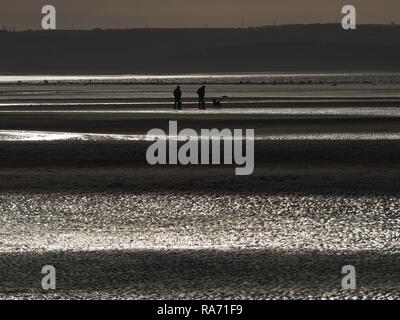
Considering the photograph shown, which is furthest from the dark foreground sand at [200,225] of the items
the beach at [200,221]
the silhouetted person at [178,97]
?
the silhouetted person at [178,97]

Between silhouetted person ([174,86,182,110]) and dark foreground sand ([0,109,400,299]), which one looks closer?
dark foreground sand ([0,109,400,299])

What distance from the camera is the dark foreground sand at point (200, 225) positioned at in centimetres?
1430

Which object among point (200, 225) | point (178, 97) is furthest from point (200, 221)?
point (178, 97)

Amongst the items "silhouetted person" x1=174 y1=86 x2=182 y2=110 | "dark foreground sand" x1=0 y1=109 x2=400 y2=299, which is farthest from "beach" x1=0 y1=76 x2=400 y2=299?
"silhouetted person" x1=174 y1=86 x2=182 y2=110

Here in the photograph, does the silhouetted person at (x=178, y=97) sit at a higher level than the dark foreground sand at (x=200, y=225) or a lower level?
higher

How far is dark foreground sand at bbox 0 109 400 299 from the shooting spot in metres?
14.3

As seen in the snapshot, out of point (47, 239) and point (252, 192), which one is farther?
point (252, 192)

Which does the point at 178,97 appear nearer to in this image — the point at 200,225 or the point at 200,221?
the point at 200,221

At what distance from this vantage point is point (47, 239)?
17.6 m

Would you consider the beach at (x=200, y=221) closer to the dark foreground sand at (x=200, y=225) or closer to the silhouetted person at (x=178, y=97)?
the dark foreground sand at (x=200, y=225)

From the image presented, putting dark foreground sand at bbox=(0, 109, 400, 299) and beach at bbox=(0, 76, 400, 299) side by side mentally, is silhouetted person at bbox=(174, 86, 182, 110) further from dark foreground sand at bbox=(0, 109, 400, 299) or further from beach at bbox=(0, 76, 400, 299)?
dark foreground sand at bbox=(0, 109, 400, 299)

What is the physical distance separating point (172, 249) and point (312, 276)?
9.84ft
